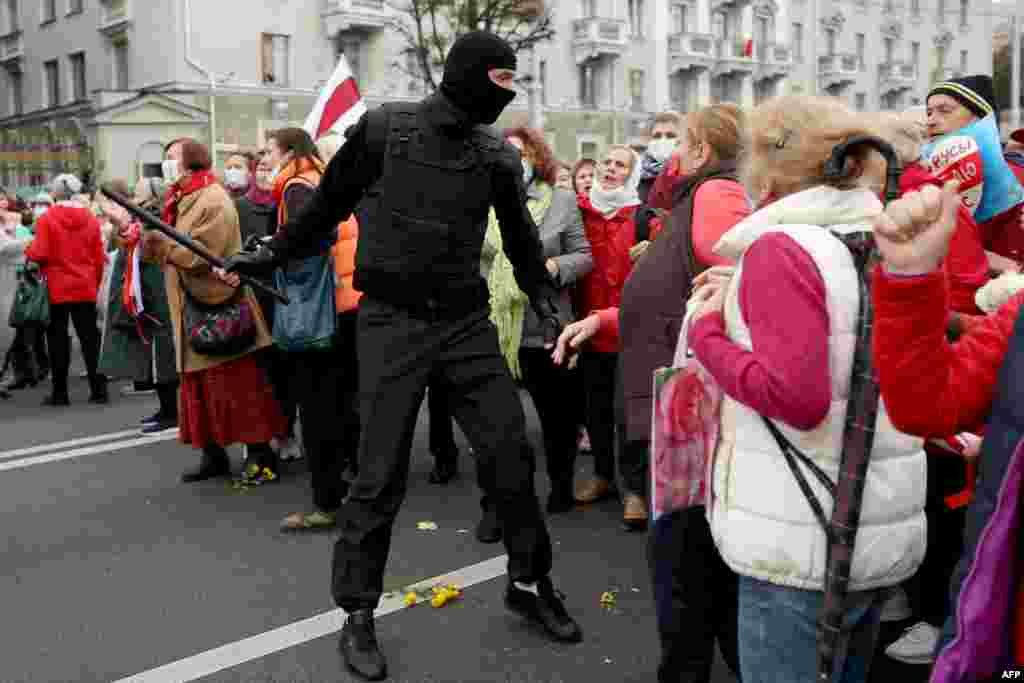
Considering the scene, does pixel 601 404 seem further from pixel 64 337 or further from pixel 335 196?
pixel 64 337

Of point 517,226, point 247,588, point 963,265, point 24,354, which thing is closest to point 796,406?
point 517,226

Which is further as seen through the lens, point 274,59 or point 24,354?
point 274,59

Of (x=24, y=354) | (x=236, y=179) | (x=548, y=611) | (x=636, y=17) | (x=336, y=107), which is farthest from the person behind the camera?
(x=636, y=17)

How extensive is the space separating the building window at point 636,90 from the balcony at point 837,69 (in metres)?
12.4

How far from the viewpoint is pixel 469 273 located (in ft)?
12.7

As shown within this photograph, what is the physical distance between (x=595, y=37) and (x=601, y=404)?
38.2 metres

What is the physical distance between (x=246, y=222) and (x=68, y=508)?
221 centimetres

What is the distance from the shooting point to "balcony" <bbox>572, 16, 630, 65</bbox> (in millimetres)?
42250

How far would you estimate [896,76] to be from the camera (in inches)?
2250

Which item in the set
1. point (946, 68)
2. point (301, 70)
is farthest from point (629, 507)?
point (946, 68)

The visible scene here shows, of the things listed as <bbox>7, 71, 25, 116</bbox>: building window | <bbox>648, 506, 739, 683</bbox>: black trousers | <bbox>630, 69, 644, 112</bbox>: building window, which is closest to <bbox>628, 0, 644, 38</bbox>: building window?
<bbox>630, 69, 644, 112</bbox>: building window

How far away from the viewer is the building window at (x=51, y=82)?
38688 millimetres

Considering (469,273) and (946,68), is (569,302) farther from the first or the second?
(946,68)

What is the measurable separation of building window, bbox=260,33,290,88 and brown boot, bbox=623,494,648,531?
105 ft
